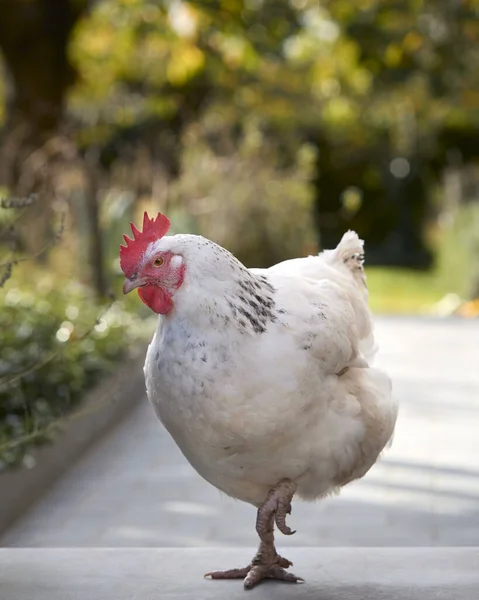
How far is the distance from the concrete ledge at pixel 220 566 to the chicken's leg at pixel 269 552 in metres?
0.04

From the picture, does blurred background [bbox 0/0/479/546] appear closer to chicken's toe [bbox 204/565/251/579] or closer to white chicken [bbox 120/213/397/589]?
white chicken [bbox 120/213/397/589]

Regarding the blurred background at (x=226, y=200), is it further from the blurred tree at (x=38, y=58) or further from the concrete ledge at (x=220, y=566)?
the concrete ledge at (x=220, y=566)

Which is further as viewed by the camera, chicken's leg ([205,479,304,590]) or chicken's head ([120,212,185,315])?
chicken's leg ([205,479,304,590])

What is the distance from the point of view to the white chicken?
3.46 m

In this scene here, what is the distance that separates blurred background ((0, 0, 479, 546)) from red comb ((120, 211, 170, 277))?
0.44 metres

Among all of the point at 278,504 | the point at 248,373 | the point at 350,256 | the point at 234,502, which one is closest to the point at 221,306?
the point at 248,373

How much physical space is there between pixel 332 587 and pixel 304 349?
3.00 ft

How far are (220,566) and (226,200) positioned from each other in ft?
35.2

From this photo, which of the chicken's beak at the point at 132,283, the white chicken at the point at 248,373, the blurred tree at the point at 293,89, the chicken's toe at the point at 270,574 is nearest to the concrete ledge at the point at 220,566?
the chicken's toe at the point at 270,574

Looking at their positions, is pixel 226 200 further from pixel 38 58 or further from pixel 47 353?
pixel 47 353

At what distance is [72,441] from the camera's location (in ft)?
24.6

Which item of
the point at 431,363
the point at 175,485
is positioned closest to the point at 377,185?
the point at 431,363

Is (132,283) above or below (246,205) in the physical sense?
below

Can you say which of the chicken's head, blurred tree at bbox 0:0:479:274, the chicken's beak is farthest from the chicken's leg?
blurred tree at bbox 0:0:479:274
